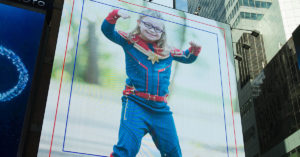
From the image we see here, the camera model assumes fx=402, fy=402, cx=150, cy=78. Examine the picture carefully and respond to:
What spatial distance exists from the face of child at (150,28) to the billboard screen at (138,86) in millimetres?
30

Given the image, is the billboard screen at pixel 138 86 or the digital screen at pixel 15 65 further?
the billboard screen at pixel 138 86

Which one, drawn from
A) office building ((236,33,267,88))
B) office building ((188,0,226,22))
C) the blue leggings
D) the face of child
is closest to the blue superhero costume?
the blue leggings

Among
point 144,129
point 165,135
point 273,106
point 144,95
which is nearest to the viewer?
point 144,129

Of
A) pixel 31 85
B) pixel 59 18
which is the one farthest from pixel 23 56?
pixel 59 18

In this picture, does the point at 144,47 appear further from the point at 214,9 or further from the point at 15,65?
the point at 214,9

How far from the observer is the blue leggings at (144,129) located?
9828mm

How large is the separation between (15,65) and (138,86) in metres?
3.15

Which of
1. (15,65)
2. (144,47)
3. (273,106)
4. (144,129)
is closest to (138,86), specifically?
(144,129)

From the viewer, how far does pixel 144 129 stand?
33.6ft

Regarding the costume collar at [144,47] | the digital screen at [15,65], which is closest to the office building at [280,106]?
the costume collar at [144,47]

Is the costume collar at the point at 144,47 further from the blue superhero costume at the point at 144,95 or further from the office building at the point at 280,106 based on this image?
the office building at the point at 280,106

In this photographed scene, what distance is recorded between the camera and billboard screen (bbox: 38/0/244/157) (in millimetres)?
9633

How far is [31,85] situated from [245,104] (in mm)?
25413

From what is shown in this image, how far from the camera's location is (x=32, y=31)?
10.5 meters
